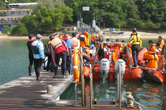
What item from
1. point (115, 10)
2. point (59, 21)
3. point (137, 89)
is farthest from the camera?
point (115, 10)

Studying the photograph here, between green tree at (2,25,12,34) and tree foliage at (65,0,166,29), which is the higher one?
tree foliage at (65,0,166,29)

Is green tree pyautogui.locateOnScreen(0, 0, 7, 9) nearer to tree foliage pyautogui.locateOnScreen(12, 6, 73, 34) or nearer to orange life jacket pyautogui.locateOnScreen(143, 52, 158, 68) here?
tree foliage pyautogui.locateOnScreen(12, 6, 73, 34)

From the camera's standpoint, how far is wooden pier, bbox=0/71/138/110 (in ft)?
19.8

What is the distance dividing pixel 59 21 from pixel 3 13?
23.3 m

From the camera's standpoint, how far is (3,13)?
6956cm

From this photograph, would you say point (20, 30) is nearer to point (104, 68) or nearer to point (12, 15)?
point (12, 15)

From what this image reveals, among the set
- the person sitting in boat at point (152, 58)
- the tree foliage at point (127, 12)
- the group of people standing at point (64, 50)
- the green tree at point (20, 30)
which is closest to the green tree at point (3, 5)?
the green tree at point (20, 30)

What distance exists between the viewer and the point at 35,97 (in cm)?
679

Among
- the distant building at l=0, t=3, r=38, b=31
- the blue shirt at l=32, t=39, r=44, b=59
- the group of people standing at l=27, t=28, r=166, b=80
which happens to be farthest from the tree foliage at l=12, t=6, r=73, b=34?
the blue shirt at l=32, t=39, r=44, b=59

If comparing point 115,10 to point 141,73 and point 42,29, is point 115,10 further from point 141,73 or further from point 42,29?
point 141,73

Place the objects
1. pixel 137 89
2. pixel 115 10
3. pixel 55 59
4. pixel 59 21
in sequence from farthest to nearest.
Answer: pixel 115 10 < pixel 59 21 < pixel 137 89 < pixel 55 59

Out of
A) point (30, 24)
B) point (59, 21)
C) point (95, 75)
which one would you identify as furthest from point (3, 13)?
point (95, 75)

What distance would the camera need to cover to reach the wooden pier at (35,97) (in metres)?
6.04

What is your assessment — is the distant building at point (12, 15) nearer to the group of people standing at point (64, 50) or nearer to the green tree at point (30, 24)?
the green tree at point (30, 24)
